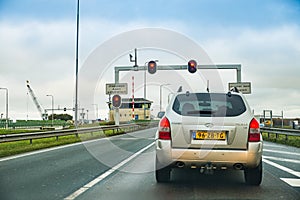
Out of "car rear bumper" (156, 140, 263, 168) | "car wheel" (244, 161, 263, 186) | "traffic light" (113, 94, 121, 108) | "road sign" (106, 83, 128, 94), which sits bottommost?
"car wheel" (244, 161, 263, 186)

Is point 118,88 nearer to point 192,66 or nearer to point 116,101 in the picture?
point 116,101

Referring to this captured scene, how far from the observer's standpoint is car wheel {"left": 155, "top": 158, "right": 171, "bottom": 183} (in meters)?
6.92

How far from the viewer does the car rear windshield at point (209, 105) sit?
6562 millimetres

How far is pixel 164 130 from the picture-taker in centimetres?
660

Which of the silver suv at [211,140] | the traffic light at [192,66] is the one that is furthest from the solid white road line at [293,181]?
the traffic light at [192,66]

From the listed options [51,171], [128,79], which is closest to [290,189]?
[51,171]

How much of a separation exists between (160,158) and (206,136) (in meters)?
0.89

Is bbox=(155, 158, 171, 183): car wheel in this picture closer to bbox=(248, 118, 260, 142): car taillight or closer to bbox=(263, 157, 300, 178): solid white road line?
bbox=(248, 118, 260, 142): car taillight

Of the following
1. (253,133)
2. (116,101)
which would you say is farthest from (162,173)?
(116,101)

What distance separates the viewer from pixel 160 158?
259 inches

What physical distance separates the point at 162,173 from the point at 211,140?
1.27 meters

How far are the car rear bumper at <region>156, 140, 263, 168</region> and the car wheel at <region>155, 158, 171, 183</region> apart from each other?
51 cm

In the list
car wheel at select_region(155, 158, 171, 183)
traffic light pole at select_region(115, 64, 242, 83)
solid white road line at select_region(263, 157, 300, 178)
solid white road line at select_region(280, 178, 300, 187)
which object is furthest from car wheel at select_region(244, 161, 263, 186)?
traffic light pole at select_region(115, 64, 242, 83)

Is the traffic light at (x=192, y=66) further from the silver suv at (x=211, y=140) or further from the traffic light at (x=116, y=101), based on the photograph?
the silver suv at (x=211, y=140)
